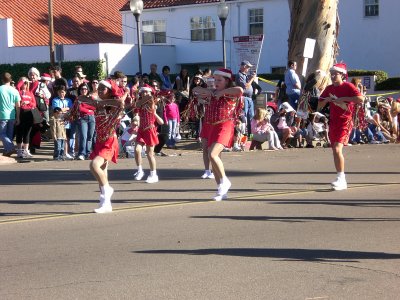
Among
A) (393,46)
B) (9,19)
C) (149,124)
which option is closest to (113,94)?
(149,124)

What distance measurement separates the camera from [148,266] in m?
8.30

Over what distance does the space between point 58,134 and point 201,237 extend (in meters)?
9.51

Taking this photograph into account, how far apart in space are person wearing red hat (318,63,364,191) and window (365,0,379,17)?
99.8 feet

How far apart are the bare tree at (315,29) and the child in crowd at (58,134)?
8244 millimetres

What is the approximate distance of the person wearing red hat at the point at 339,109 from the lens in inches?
529

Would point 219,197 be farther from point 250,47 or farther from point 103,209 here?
point 250,47

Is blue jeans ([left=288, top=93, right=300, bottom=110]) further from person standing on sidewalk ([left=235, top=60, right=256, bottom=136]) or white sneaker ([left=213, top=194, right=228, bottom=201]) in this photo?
white sneaker ([left=213, top=194, right=228, bottom=201])

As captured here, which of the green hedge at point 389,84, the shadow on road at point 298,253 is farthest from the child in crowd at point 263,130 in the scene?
the green hedge at point 389,84

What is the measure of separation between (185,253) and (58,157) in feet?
34.4

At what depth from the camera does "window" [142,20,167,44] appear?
48.8m

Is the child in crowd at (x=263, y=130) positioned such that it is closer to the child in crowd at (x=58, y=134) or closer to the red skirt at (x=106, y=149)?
the child in crowd at (x=58, y=134)

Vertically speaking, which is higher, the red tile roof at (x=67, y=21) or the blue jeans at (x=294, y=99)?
the red tile roof at (x=67, y=21)

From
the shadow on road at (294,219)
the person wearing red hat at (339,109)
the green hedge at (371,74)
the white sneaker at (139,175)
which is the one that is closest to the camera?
the shadow on road at (294,219)

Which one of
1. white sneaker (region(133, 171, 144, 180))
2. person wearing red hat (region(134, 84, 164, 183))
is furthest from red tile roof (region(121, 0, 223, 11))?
white sneaker (region(133, 171, 144, 180))
